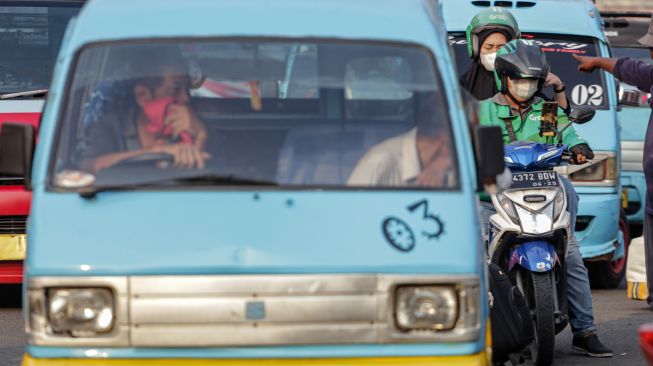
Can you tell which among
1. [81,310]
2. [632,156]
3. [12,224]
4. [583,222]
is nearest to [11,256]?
[12,224]

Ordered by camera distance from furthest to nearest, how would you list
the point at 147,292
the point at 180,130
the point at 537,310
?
1. the point at 537,310
2. the point at 180,130
3. the point at 147,292

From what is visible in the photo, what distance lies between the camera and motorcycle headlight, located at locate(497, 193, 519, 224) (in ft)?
27.2

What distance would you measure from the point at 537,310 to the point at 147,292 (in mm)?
3175

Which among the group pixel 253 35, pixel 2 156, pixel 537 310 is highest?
pixel 253 35

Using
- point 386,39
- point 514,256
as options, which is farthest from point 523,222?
point 386,39

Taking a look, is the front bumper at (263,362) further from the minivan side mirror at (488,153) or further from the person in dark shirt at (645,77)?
the person in dark shirt at (645,77)

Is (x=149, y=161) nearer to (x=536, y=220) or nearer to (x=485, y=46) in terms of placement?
(x=536, y=220)

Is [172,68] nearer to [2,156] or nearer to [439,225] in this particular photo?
[2,156]

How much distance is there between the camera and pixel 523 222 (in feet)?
27.1

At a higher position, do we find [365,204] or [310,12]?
[310,12]

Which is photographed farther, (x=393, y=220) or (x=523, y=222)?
(x=523, y=222)

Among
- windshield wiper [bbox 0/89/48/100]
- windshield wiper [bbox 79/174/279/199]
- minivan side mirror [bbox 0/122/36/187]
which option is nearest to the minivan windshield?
windshield wiper [bbox 0/89/48/100]

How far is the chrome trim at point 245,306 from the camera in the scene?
5395 millimetres

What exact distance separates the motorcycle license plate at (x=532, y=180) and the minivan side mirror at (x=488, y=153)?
223 centimetres
